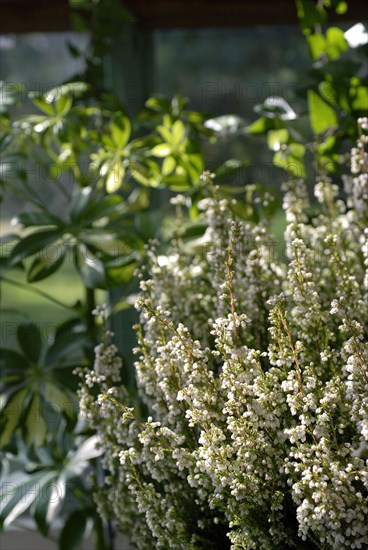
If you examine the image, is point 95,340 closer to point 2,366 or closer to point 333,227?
point 2,366

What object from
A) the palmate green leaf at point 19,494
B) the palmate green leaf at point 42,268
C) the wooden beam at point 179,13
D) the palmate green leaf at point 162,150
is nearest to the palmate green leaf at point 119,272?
the palmate green leaf at point 42,268

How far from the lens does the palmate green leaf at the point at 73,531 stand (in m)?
1.52

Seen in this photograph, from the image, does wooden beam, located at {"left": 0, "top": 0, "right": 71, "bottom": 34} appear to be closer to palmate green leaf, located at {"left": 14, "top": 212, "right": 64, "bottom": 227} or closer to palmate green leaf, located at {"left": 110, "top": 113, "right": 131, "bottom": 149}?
palmate green leaf, located at {"left": 110, "top": 113, "right": 131, "bottom": 149}

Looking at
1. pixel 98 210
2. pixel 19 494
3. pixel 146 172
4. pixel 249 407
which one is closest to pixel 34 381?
pixel 19 494

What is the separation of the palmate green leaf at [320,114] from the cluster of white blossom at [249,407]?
253 mm

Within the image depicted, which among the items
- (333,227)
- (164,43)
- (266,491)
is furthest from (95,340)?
(164,43)

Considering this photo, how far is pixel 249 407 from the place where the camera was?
3.27ft

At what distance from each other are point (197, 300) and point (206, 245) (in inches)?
3.6

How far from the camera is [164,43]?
1878 millimetres

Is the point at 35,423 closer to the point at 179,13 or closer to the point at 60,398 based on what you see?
the point at 60,398

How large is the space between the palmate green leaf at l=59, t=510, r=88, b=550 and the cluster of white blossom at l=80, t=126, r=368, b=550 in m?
Answer: 0.27

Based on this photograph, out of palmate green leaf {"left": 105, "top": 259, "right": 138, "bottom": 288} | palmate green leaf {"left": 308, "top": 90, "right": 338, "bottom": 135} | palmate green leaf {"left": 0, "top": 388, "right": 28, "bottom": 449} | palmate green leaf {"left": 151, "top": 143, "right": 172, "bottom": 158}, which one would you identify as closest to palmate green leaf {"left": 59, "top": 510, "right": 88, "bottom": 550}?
palmate green leaf {"left": 0, "top": 388, "right": 28, "bottom": 449}

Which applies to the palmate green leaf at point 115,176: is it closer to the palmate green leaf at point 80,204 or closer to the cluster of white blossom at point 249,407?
the palmate green leaf at point 80,204

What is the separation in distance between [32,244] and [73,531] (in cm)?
55
